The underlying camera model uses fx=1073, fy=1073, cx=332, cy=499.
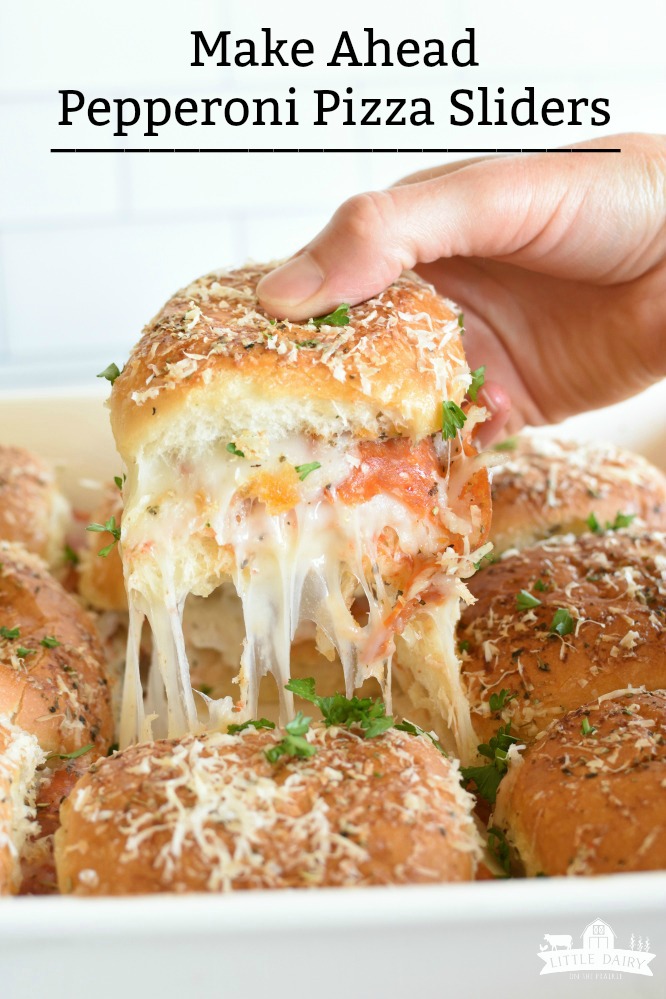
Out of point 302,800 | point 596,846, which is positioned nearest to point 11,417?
point 302,800

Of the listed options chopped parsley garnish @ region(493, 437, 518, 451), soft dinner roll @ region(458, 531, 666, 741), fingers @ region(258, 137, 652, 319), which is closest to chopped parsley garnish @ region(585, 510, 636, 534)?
soft dinner roll @ region(458, 531, 666, 741)

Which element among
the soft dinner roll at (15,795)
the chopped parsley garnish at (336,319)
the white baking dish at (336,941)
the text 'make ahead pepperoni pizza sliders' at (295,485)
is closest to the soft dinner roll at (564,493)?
the text 'make ahead pepperoni pizza sliders' at (295,485)

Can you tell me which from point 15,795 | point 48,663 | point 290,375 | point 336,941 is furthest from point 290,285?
point 336,941

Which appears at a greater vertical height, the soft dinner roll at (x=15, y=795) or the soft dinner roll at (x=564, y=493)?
the soft dinner roll at (x=564, y=493)

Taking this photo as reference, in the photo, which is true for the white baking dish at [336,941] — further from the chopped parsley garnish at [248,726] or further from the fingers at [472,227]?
the fingers at [472,227]

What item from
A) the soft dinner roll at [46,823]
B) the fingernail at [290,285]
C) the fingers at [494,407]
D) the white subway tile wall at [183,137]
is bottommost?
the soft dinner roll at [46,823]

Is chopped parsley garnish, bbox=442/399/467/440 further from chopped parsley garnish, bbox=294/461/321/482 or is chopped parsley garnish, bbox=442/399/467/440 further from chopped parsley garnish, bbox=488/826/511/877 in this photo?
chopped parsley garnish, bbox=488/826/511/877

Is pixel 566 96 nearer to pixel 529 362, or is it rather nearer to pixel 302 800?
pixel 529 362
